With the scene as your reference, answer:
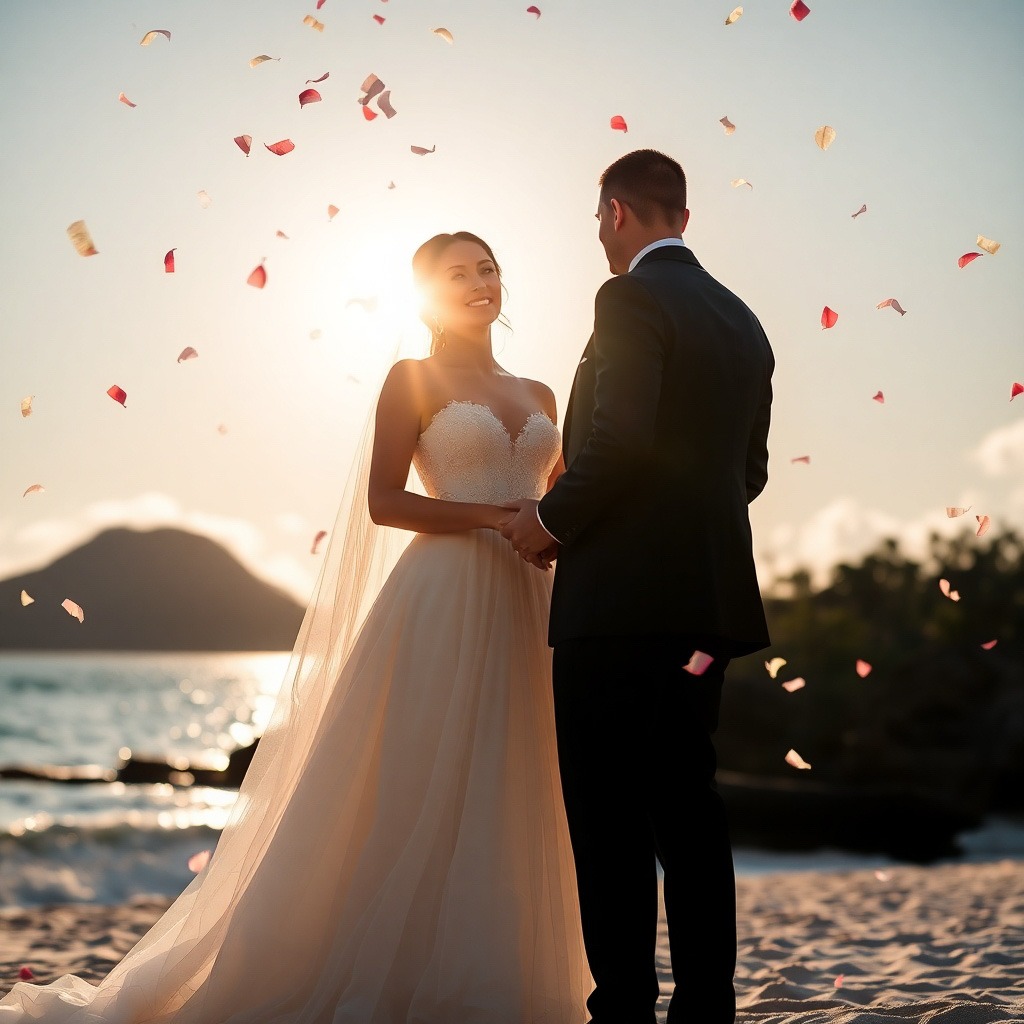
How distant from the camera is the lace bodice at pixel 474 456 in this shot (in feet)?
13.3

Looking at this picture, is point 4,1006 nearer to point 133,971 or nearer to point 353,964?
point 133,971

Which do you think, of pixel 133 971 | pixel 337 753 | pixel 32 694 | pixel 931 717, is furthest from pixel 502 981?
pixel 32 694

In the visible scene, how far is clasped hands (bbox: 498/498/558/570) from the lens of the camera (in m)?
3.34

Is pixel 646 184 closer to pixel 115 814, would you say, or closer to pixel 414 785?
pixel 414 785

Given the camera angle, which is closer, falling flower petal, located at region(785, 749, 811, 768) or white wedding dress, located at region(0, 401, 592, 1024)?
white wedding dress, located at region(0, 401, 592, 1024)

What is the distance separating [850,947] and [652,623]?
405 centimetres

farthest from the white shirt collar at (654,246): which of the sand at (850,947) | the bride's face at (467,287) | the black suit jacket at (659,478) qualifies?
the sand at (850,947)

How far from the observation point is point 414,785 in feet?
12.3

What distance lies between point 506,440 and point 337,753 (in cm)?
118

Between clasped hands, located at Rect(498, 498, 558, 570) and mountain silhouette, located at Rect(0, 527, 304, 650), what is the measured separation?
3.84ft

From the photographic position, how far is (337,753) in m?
3.85

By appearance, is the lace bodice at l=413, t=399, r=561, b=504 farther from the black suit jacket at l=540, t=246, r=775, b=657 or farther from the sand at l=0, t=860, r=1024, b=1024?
the sand at l=0, t=860, r=1024, b=1024

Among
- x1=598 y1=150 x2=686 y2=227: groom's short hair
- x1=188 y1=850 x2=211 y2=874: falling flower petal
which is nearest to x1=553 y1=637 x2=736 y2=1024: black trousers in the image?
x1=598 y1=150 x2=686 y2=227: groom's short hair

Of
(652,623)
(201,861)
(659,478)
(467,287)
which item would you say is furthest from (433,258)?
(201,861)
